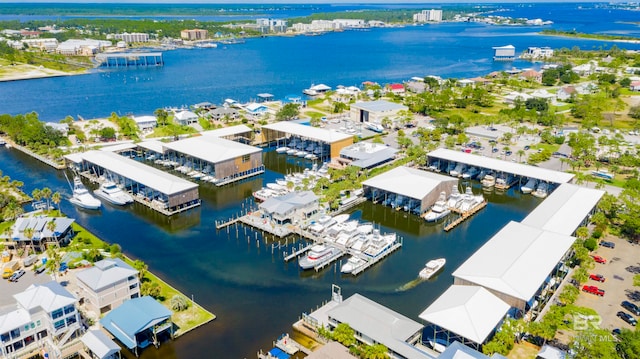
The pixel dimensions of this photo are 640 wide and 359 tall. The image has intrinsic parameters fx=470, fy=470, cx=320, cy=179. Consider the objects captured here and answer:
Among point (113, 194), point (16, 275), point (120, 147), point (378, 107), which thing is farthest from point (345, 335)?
point (378, 107)

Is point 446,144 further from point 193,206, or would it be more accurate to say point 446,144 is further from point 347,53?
point 347,53

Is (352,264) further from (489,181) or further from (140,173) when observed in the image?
(140,173)

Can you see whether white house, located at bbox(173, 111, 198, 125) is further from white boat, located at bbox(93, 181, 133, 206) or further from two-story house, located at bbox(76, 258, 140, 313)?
two-story house, located at bbox(76, 258, 140, 313)

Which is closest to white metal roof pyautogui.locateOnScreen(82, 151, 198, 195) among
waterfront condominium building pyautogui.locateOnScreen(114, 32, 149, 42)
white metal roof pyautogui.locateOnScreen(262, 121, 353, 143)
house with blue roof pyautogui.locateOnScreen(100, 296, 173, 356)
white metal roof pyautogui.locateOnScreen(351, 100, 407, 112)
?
house with blue roof pyautogui.locateOnScreen(100, 296, 173, 356)

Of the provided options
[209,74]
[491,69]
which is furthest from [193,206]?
[491,69]

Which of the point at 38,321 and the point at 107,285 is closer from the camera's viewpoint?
the point at 38,321
